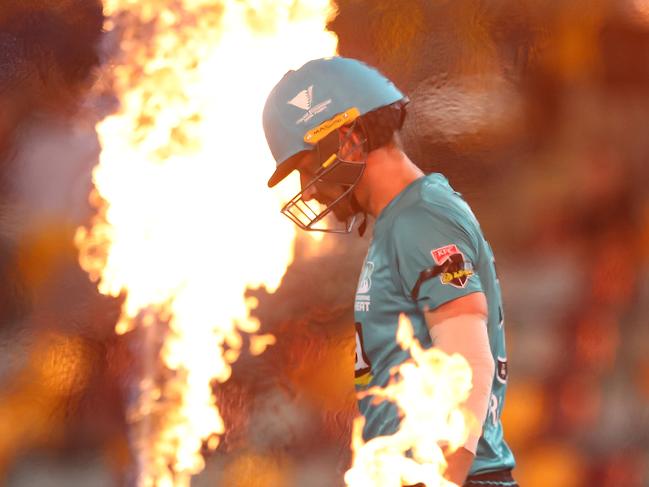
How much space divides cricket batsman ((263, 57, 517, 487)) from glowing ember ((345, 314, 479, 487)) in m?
0.03

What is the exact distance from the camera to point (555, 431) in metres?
6.61

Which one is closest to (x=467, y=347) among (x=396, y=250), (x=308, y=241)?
(x=396, y=250)

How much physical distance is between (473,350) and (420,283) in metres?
0.22

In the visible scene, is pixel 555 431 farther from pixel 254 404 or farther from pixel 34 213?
pixel 34 213

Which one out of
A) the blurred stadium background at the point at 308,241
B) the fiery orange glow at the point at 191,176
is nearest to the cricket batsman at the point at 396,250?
the fiery orange glow at the point at 191,176

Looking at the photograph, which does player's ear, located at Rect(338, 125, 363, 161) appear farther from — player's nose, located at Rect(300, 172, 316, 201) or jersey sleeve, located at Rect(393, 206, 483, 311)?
jersey sleeve, located at Rect(393, 206, 483, 311)

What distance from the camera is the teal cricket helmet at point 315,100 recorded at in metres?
2.89

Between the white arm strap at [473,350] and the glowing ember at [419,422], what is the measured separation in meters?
0.02

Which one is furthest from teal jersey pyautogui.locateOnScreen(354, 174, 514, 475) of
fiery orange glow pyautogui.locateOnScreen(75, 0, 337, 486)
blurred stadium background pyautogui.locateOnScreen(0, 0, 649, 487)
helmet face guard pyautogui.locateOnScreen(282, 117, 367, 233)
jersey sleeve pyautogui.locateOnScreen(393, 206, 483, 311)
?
blurred stadium background pyautogui.locateOnScreen(0, 0, 649, 487)

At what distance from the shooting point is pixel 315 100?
2.94 metres

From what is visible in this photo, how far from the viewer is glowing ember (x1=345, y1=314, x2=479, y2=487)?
232cm

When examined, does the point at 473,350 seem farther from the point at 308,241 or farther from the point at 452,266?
the point at 308,241

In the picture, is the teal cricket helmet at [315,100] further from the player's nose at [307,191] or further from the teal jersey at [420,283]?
the teal jersey at [420,283]

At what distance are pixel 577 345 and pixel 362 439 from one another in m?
4.32
